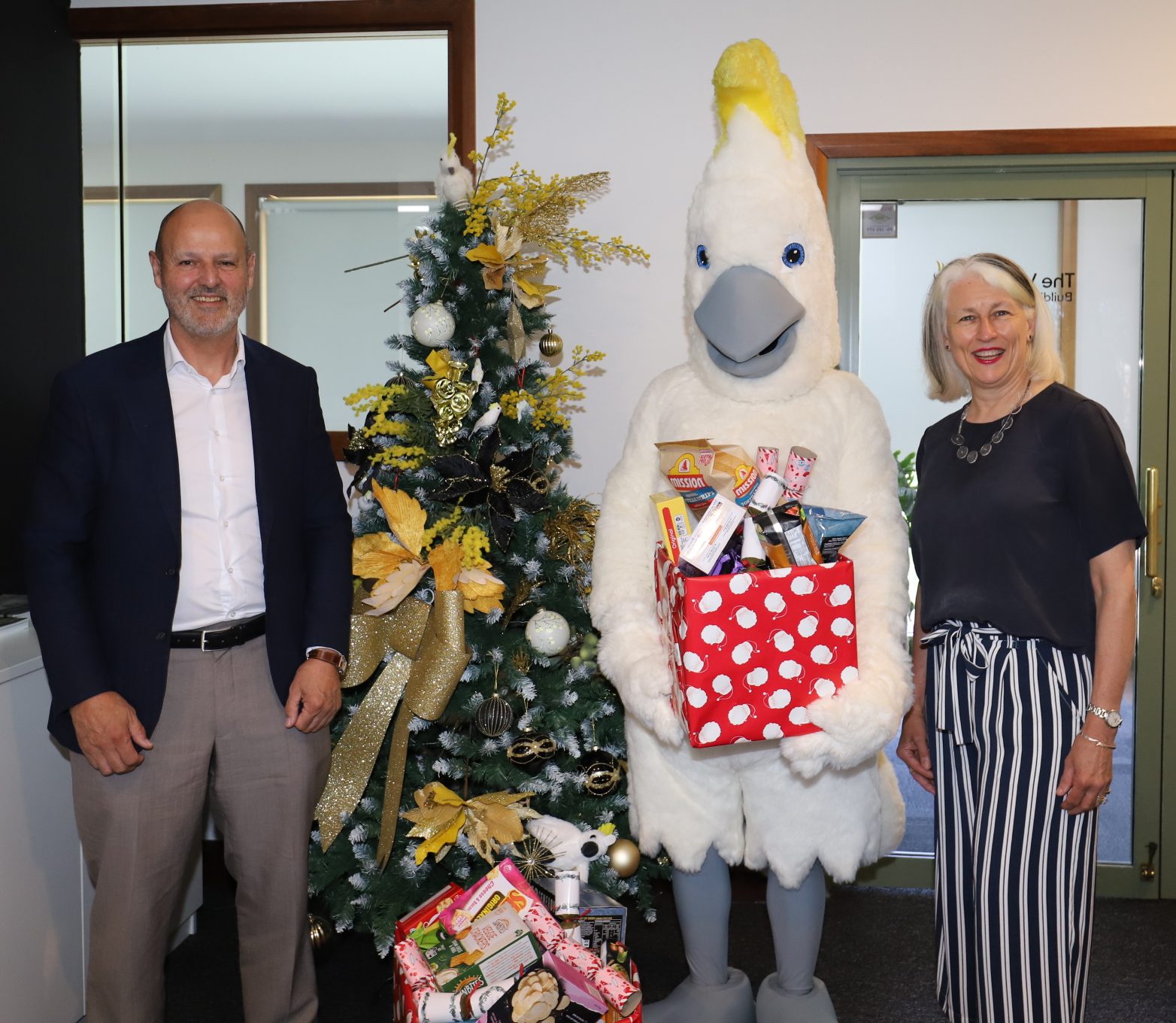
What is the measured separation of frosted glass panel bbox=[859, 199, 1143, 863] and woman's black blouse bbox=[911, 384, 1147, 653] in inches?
50.9

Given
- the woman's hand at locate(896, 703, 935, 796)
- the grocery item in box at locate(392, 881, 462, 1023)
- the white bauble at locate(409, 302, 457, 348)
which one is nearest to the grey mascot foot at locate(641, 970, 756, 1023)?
the grocery item in box at locate(392, 881, 462, 1023)

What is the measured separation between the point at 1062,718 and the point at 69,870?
80.2 inches

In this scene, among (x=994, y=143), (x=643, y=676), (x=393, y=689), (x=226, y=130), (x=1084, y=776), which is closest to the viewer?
(x=1084, y=776)

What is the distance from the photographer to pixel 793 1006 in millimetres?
2059

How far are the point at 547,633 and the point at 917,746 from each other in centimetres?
81

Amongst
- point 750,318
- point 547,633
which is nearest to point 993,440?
point 750,318

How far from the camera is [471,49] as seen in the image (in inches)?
117

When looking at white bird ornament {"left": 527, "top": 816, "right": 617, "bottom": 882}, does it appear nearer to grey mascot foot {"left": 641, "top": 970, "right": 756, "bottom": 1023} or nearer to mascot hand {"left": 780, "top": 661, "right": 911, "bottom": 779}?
grey mascot foot {"left": 641, "top": 970, "right": 756, "bottom": 1023}

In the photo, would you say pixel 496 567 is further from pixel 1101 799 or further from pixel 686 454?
pixel 1101 799

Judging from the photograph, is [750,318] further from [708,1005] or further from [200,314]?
[708,1005]

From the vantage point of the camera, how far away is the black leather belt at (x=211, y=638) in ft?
6.32

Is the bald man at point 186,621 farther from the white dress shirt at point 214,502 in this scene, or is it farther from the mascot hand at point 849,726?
the mascot hand at point 849,726

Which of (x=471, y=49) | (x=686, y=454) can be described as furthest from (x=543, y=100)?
A: (x=686, y=454)

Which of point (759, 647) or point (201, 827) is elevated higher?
point (759, 647)
